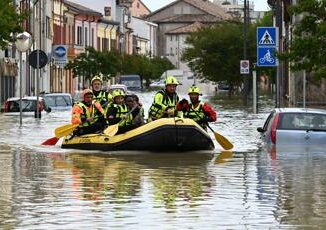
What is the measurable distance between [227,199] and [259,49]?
2288 cm

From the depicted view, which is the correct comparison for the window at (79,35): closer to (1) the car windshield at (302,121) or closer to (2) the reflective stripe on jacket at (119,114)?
(2) the reflective stripe on jacket at (119,114)

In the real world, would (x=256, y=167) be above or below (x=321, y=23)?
below

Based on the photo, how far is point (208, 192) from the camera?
1652 centimetres

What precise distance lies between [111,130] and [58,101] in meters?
32.1

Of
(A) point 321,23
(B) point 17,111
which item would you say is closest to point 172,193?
(A) point 321,23

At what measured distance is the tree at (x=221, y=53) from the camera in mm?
83938

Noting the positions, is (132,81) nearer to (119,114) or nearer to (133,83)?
(133,83)

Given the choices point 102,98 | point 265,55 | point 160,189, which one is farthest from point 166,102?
point 265,55

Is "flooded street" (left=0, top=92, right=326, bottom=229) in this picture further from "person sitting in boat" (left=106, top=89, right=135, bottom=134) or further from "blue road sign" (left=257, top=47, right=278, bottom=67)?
"blue road sign" (left=257, top=47, right=278, bottom=67)

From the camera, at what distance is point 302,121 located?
24859mm

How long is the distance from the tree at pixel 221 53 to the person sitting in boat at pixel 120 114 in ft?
190

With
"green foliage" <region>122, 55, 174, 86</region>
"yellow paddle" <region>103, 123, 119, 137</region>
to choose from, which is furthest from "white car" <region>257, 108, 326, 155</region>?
"green foliage" <region>122, 55, 174, 86</region>

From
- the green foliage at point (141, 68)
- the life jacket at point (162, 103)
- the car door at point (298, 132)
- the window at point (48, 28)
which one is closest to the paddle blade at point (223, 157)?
the car door at point (298, 132)

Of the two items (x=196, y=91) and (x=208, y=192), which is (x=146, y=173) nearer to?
(x=208, y=192)
